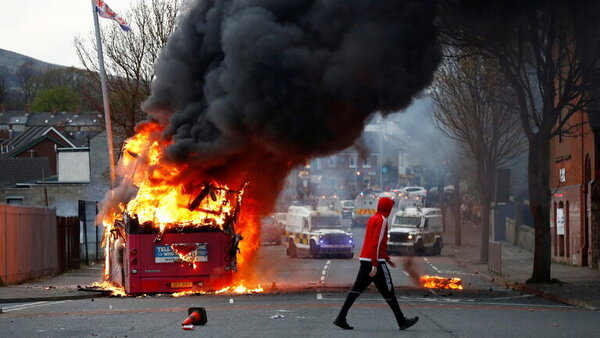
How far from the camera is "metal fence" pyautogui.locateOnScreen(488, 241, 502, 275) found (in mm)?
28516

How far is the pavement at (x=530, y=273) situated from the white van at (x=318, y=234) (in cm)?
480

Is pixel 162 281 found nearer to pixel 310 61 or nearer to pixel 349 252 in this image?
pixel 310 61

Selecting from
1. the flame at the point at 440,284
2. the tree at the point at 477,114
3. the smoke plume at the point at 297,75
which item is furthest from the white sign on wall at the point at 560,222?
the smoke plume at the point at 297,75

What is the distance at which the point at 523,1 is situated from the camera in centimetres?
2123

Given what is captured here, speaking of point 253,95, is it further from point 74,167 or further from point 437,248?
point 74,167

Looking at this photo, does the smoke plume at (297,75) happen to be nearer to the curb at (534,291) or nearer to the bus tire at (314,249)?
the curb at (534,291)

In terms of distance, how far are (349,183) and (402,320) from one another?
77.3m

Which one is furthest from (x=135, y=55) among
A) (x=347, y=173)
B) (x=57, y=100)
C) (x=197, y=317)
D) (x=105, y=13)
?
(x=57, y=100)

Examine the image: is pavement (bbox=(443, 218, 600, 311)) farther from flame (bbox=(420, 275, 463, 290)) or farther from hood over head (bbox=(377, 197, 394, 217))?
hood over head (bbox=(377, 197, 394, 217))

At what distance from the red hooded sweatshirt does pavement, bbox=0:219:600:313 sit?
6.05 meters

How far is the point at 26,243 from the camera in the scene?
1040 inches

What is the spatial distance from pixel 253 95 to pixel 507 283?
9.04m

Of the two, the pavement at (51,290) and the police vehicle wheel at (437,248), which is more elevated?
the pavement at (51,290)

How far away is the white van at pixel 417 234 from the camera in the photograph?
44.4 metres
